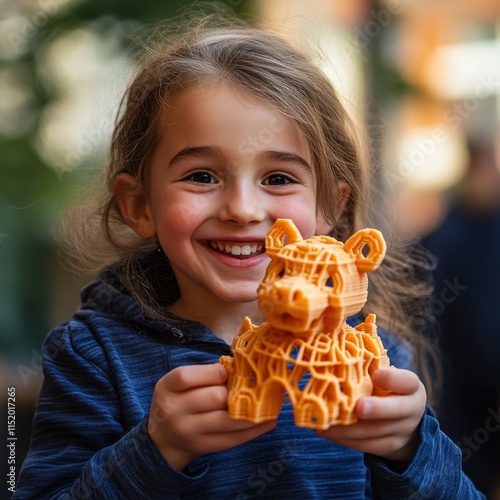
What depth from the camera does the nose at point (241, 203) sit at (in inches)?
59.8

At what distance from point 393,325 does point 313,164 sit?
0.70 m

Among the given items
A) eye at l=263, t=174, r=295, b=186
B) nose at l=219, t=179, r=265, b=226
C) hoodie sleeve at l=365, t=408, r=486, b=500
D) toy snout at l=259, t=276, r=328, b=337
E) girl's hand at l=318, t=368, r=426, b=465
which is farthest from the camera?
eye at l=263, t=174, r=295, b=186

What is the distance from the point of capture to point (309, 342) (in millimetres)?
1231

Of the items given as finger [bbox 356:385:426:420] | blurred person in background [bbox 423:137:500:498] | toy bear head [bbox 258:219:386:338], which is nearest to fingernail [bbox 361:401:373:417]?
finger [bbox 356:385:426:420]

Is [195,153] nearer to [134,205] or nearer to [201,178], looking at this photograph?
[201,178]

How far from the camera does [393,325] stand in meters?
2.16

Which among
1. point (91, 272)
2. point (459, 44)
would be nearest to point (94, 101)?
point (91, 272)

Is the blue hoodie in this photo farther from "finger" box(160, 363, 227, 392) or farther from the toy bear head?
the toy bear head

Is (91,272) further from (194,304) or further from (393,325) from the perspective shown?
(393,325)

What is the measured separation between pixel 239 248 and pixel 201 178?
0.19 metres

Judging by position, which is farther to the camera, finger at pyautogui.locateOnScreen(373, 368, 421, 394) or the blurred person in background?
the blurred person in background

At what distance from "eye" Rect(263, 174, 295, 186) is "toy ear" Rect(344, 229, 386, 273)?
0.39m

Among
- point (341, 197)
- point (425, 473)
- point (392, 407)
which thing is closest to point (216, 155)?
point (341, 197)

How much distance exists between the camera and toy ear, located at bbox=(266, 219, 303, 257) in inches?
51.3
